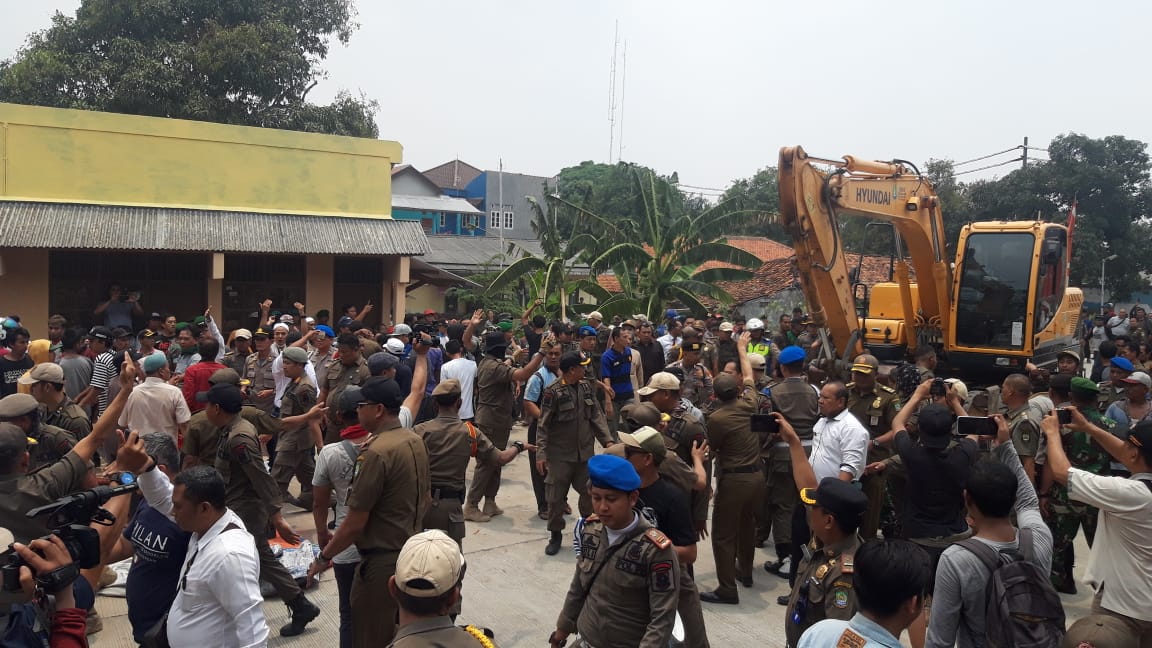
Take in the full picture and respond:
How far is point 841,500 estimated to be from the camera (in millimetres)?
3328

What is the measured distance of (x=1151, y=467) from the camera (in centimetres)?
375

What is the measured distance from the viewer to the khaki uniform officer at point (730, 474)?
6082 millimetres

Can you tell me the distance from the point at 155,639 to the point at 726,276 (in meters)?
15.5

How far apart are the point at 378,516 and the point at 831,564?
90.2 inches

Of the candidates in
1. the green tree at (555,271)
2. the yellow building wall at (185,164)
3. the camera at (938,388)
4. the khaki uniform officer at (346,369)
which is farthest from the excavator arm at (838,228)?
the yellow building wall at (185,164)

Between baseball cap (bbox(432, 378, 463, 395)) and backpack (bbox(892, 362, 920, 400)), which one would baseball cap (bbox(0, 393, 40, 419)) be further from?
backpack (bbox(892, 362, 920, 400))

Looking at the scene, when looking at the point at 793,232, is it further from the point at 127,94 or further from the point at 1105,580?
the point at 127,94

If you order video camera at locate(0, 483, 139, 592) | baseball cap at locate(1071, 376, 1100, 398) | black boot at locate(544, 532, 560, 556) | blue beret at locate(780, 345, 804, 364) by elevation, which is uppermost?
blue beret at locate(780, 345, 804, 364)

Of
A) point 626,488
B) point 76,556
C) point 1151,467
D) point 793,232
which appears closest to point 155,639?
point 76,556

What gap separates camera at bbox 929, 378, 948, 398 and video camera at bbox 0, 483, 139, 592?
523cm

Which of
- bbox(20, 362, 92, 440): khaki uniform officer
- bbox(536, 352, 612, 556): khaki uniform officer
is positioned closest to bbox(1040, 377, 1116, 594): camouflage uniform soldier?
bbox(536, 352, 612, 556): khaki uniform officer

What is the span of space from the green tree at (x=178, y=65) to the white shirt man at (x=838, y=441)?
26.3m

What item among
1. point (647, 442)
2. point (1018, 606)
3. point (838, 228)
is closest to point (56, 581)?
point (647, 442)

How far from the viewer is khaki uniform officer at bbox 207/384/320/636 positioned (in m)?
5.09
